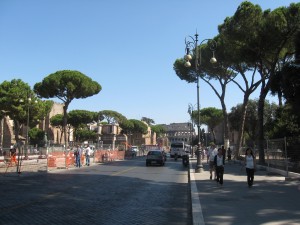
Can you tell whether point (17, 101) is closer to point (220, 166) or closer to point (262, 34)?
point (262, 34)

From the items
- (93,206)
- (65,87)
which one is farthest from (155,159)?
(93,206)

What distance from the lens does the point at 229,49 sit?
31.6m

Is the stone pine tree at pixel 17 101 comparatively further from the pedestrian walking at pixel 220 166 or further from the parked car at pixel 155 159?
the pedestrian walking at pixel 220 166

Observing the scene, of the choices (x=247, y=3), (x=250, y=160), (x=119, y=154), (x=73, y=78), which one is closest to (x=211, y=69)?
(x=247, y=3)

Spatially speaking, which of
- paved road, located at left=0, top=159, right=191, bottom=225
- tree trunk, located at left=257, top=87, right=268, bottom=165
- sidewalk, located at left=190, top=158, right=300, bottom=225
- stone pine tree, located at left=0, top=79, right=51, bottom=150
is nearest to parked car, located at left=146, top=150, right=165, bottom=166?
tree trunk, located at left=257, top=87, right=268, bottom=165

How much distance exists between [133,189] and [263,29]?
638 inches

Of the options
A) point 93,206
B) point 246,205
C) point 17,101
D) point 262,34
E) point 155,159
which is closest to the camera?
point 246,205

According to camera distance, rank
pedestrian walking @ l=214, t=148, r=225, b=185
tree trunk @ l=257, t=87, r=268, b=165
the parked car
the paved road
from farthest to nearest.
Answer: the parked car < tree trunk @ l=257, t=87, r=268, b=165 < pedestrian walking @ l=214, t=148, r=225, b=185 < the paved road

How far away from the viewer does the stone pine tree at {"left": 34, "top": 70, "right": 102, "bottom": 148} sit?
177 feet

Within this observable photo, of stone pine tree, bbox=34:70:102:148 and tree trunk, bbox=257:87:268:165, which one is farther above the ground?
stone pine tree, bbox=34:70:102:148

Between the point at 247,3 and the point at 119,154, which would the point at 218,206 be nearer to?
the point at 247,3

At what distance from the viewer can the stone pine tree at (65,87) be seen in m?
54.1

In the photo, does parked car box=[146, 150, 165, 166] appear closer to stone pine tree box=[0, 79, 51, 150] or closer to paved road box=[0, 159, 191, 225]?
paved road box=[0, 159, 191, 225]

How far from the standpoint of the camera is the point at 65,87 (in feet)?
179
